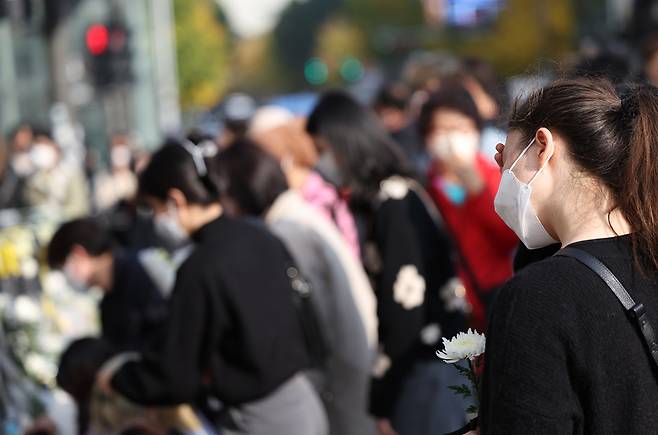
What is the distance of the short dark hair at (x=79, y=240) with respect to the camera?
5066 mm

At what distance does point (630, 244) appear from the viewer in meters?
1.99

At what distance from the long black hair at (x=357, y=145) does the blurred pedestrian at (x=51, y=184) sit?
160 inches

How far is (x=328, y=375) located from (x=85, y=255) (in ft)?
4.37

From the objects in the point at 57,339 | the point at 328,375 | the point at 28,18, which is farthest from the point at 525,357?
the point at 28,18

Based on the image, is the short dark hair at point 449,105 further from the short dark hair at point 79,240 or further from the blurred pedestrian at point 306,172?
the short dark hair at point 79,240

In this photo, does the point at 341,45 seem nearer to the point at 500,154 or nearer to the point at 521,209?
the point at 500,154

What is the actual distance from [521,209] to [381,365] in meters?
2.23

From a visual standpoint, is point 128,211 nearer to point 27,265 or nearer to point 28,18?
point 28,18

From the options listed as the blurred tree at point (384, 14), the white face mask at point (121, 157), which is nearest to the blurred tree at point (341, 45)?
the blurred tree at point (384, 14)

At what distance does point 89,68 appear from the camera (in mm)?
14656

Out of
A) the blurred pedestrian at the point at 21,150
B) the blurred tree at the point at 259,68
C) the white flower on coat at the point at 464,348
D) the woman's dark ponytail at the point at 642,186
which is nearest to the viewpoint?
the woman's dark ponytail at the point at 642,186

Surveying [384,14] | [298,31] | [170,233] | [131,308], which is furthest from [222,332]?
[298,31]

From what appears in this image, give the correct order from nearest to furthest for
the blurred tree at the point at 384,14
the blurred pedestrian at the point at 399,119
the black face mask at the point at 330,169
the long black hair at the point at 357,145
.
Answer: the long black hair at the point at 357,145 → the black face mask at the point at 330,169 → the blurred pedestrian at the point at 399,119 → the blurred tree at the point at 384,14

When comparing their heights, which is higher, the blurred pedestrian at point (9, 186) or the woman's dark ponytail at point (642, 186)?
the woman's dark ponytail at point (642, 186)
